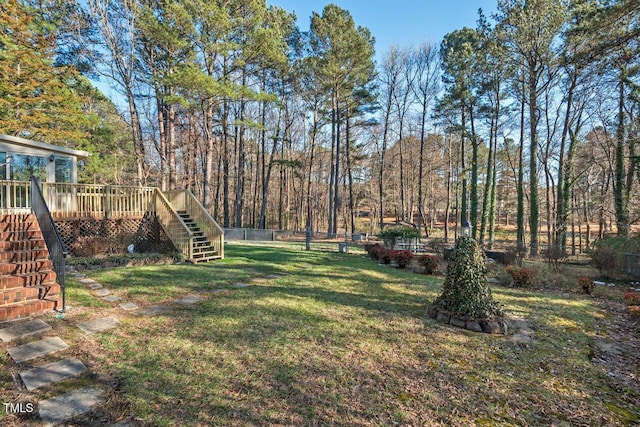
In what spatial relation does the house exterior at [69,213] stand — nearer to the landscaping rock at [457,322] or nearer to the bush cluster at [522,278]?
the landscaping rock at [457,322]

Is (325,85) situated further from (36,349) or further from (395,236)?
(36,349)

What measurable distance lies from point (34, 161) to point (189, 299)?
7877 mm

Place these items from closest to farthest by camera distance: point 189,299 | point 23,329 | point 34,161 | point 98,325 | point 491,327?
point 23,329 < point 98,325 < point 491,327 < point 189,299 < point 34,161

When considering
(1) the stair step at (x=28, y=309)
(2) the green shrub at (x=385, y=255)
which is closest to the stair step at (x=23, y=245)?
(1) the stair step at (x=28, y=309)

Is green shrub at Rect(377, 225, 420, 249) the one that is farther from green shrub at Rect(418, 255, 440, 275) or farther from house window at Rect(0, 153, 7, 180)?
house window at Rect(0, 153, 7, 180)

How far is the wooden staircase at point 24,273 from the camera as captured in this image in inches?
142

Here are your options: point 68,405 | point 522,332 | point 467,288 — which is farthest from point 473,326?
point 68,405

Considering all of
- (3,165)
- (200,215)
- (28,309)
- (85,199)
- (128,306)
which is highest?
(3,165)

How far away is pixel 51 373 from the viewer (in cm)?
249

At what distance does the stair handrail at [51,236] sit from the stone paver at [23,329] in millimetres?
470

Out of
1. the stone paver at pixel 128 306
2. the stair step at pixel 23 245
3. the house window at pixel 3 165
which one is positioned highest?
the house window at pixel 3 165

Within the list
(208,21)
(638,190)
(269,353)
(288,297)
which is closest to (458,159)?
(638,190)

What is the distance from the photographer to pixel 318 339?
348 centimetres

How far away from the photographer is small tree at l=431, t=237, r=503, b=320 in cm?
427
